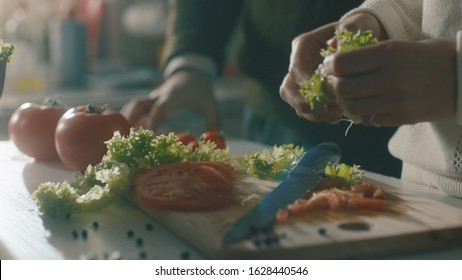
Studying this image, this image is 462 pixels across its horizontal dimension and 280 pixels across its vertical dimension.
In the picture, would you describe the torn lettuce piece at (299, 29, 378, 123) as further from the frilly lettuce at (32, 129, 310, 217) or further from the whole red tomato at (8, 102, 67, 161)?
the whole red tomato at (8, 102, 67, 161)

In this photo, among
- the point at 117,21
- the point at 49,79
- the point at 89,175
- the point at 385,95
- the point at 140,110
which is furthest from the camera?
the point at 117,21

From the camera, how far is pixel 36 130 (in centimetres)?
155

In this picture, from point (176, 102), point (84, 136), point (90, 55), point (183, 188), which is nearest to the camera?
point (183, 188)

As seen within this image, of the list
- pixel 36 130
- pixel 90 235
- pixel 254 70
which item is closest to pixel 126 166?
pixel 90 235

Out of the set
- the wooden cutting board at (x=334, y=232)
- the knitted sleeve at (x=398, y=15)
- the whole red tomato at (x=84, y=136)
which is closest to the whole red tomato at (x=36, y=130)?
the whole red tomato at (x=84, y=136)

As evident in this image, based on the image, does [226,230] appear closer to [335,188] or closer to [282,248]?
[282,248]

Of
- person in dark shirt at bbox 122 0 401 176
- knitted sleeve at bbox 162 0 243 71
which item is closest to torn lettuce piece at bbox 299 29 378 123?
person in dark shirt at bbox 122 0 401 176

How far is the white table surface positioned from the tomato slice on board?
0.04 metres

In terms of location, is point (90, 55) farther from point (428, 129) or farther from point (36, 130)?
point (428, 129)

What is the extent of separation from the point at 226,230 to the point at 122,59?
272 cm

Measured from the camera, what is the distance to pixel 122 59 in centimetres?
357

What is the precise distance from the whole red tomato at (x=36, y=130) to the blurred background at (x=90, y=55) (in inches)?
32.4

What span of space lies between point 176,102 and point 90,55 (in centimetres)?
171
